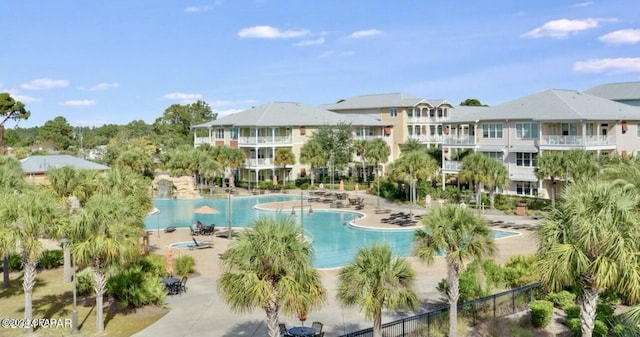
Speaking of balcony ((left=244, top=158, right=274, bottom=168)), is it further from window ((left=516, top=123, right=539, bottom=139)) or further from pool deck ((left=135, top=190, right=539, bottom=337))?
pool deck ((left=135, top=190, right=539, bottom=337))

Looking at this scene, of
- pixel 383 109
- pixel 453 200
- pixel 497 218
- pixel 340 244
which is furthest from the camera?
pixel 383 109

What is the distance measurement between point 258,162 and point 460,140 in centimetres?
2330

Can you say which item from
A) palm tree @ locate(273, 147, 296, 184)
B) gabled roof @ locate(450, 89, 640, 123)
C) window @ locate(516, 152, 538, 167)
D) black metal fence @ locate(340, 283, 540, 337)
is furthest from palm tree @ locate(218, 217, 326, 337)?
palm tree @ locate(273, 147, 296, 184)

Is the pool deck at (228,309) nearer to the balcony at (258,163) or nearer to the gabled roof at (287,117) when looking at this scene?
the balcony at (258,163)

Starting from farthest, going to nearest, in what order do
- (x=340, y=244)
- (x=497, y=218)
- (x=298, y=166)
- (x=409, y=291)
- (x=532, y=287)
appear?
1. (x=298, y=166)
2. (x=497, y=218)
3. (x=340, y=244)
4. (x=532, y=287)
5. (x=409, y=291)

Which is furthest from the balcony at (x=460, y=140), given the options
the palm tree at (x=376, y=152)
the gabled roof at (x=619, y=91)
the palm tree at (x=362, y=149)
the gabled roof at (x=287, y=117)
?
the gabled roof at (x=619, y=91)

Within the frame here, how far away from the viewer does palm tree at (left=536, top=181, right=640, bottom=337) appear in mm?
13375

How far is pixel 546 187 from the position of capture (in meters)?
47.4

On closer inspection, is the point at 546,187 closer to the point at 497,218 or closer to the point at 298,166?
the point at 497,218

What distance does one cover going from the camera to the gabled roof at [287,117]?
223ft

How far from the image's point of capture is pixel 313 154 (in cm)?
6366

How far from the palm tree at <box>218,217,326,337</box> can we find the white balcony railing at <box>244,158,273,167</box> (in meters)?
51.8

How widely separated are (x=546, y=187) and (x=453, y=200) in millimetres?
7663

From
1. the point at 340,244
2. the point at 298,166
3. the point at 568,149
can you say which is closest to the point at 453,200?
the point at 568,149
